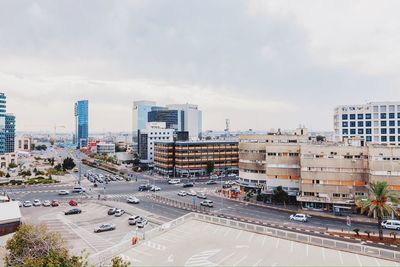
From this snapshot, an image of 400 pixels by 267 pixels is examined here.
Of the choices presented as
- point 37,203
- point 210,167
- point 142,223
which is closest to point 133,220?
point 142,223

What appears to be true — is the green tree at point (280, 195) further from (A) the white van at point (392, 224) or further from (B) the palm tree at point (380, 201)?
(B) the palm tree at point (380, 201)

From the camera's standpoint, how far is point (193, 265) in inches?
1094

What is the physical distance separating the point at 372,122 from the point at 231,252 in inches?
3874

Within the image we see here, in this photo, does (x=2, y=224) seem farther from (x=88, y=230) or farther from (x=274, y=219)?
(x=274, y=219)

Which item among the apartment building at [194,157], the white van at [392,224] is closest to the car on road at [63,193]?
the apartment building at [194,157]

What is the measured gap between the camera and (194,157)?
122 meters

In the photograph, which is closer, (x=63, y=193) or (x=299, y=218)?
(x=299, y=218)

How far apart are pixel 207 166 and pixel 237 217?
61202mm

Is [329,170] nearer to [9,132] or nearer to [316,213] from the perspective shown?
[316,213]

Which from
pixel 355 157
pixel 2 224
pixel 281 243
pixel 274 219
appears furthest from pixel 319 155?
pixel 2 224

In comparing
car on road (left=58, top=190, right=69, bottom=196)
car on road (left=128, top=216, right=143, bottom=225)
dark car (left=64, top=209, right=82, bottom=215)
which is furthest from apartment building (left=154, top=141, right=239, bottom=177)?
car on road (left=128, top=216, right=143, bottom=225)

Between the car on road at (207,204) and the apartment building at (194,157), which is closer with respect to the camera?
the car on road at (207,204)

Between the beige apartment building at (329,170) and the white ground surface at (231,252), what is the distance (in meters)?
35.7

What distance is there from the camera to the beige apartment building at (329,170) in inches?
2405
